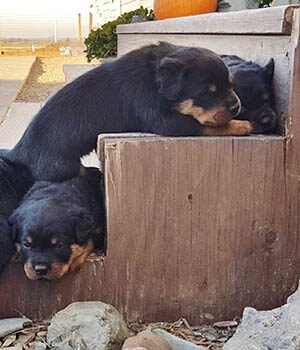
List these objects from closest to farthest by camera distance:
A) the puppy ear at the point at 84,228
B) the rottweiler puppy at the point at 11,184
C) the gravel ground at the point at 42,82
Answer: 1. the puppy ear at the point at 84,228
2. the rottweiler puppy at the point at 11,184
3. the gravel ground at the point at 42,82

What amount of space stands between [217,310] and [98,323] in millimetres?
751

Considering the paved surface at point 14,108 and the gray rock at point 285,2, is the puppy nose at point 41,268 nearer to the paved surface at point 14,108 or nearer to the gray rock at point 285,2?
the paved surface at point 14,108

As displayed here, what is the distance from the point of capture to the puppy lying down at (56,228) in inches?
106

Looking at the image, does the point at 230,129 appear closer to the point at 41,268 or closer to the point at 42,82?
the point at 41,268

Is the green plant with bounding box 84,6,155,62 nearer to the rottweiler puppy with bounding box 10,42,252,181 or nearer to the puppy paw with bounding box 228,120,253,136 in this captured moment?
the rottweiler puppy with bounding box 10,42,252,181

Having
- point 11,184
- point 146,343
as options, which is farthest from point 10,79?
point 146,343

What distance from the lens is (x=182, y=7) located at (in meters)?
7.37

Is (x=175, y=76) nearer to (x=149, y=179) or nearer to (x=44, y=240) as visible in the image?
(x=149, y=179)

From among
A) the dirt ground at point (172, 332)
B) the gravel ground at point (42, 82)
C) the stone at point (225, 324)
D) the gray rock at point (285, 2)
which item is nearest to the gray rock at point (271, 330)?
the dirt ground at point (172, 332)

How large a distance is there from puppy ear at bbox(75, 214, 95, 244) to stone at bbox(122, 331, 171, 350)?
608 millimetres

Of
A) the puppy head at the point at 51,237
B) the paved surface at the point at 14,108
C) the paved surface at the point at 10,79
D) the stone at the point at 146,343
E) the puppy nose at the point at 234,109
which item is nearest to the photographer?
the stone at the point at 146,343

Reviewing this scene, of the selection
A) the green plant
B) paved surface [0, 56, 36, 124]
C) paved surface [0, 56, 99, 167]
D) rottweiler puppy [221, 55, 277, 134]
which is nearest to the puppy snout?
rottweiler puppy [221, 55, 277, 134]

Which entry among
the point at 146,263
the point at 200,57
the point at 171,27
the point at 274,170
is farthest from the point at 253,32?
the point at 171,27

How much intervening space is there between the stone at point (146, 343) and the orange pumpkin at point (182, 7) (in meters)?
5.47
